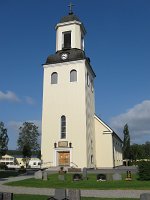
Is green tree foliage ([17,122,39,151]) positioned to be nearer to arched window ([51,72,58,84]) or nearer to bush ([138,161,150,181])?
arched window ([51,72,58,84])

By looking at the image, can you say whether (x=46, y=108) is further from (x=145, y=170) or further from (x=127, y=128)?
(x=127, y=128)

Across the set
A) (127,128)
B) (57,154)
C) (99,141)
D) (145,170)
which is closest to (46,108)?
(57,154)

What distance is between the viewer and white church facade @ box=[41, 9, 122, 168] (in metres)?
34.9

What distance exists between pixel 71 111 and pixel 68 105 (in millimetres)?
902

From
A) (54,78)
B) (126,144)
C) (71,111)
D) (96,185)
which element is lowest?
(96,185)

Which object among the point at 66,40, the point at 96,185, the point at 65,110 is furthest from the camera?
the point at 66,40

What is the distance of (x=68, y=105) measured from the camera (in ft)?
119

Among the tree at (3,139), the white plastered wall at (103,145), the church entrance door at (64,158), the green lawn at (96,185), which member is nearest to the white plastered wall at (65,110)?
the church entrance door at (64,158)

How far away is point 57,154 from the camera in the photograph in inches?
1380

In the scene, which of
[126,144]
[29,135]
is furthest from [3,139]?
[126,144]

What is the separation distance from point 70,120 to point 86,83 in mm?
5423

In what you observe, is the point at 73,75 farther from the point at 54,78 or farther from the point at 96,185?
the point at 96,185

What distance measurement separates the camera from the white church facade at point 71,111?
3488 cm

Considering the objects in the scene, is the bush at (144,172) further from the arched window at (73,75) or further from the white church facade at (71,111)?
the arched window at (73,75)
